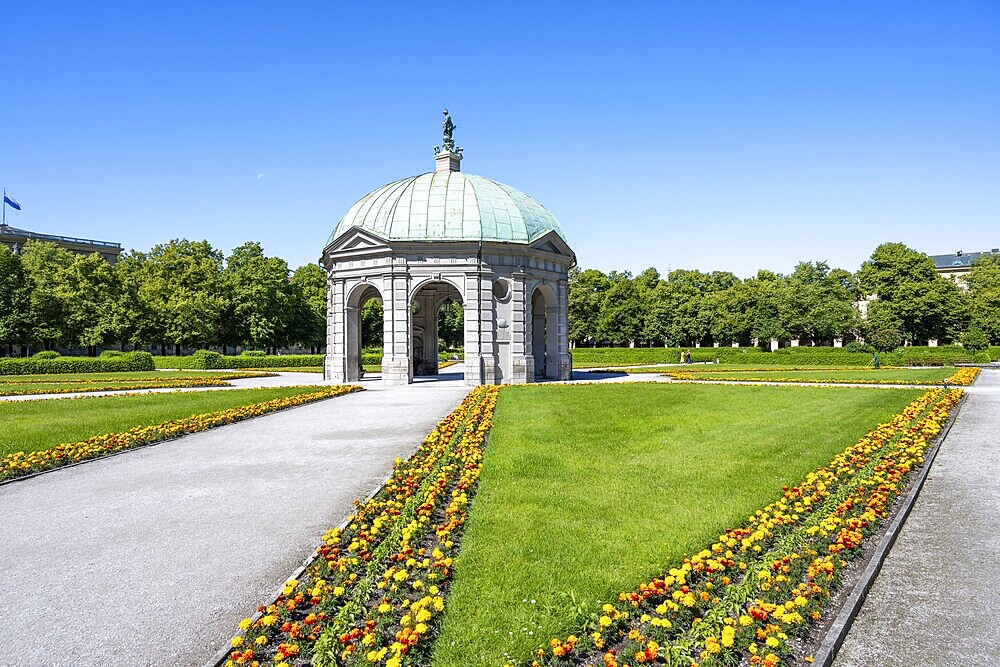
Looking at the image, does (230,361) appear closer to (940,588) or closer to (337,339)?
(337,339)

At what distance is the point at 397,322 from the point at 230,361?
90.4 feet

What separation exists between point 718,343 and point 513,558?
3761 inches

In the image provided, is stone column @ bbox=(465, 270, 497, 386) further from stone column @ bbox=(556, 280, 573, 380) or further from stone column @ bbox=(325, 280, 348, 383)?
stone column @ bbox=(325, 280, 348, 383)

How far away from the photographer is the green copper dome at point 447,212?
3684cm

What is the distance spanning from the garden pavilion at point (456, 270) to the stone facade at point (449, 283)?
6 centimetres

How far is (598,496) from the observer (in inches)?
408

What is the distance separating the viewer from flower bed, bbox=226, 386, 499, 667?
18.4 ft

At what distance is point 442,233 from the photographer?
36.8 m

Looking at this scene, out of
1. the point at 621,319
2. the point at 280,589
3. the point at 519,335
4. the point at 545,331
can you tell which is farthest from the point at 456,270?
the point at 621,319

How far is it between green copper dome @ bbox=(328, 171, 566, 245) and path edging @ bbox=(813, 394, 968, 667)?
28.4 metres

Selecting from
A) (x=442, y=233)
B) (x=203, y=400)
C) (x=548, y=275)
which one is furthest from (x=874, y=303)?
(x=203, y=400)

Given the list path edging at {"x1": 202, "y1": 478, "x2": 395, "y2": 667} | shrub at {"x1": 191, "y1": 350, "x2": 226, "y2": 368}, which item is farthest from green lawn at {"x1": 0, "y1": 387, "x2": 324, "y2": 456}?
shrub at {"x1": 191, "y1": 350, "x2": 226, "y2": 368}

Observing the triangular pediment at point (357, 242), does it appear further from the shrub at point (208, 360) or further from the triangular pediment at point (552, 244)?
the shrub at point (208, 360)

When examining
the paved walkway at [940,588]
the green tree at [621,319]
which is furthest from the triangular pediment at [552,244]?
the green tree at [621,319]
